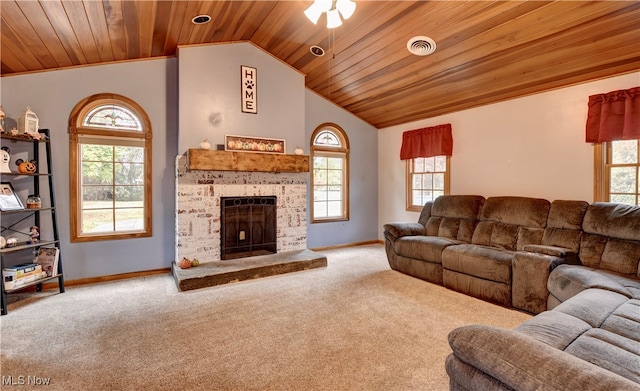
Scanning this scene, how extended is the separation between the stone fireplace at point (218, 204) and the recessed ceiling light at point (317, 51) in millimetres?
1757

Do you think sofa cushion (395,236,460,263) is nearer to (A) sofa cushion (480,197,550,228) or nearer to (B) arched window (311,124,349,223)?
(A) sofa cushion (480,197,550,228)

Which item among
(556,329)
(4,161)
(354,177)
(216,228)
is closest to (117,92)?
(4,161)

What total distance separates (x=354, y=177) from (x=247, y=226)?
2375 millimetres

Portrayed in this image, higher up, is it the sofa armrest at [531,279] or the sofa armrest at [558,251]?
the sofa armrest at [558,251]

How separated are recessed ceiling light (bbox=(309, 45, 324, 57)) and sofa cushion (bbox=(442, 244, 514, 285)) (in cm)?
300

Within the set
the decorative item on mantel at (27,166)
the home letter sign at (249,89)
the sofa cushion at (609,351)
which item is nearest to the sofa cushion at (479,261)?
the sofa cushion at (609,351)

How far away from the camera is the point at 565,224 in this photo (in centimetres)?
326

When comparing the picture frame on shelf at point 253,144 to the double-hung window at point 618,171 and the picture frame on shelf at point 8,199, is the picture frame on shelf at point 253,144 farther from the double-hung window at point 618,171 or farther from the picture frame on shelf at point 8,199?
the double-hung window at point 618,171

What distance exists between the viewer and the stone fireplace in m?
4.11

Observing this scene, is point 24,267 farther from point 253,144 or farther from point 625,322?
point 625,322

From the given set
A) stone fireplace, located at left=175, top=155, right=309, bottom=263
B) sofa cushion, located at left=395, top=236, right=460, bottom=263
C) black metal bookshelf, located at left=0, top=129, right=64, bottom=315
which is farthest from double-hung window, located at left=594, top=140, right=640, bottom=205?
black metal bookshelf, located at left=0, top=129, right=64, bottom=315

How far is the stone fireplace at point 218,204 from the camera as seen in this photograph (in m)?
4.11

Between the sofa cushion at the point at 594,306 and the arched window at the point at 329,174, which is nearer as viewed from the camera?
the sofa cushion at the point at 594,306

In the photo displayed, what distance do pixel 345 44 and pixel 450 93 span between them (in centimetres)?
169
